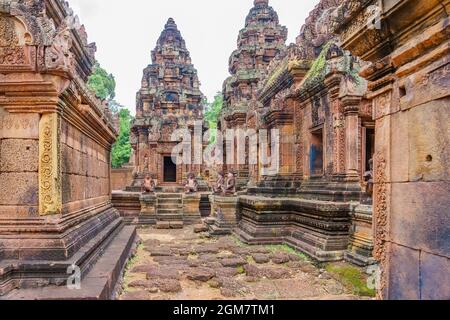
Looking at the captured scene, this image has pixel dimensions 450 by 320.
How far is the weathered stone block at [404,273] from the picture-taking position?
2.39 metres

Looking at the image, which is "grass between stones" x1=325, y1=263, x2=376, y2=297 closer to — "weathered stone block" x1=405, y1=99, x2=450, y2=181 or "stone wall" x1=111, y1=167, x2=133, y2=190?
"weathered stone block" x1=405, y1=99, x2=450, y2=181

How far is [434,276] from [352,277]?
395cm

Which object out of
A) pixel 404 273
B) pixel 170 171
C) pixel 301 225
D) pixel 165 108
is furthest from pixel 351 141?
pixel 170 171

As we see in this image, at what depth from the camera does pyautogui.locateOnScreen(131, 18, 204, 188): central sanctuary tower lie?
20.0m

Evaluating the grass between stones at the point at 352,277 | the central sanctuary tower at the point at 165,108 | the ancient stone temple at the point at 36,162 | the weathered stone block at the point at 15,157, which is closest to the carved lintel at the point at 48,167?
the ancient stone temple at the point at 36,162

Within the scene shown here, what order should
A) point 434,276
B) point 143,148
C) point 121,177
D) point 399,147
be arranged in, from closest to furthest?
1. point 434,276
2. point 399,147
3. point 143,148
4. point 121,177

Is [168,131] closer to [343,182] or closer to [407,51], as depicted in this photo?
[343,182]

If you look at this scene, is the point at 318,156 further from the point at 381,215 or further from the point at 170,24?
the point at 170,24

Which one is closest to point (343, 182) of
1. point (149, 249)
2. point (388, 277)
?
point (149, 249)

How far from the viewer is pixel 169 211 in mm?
14969

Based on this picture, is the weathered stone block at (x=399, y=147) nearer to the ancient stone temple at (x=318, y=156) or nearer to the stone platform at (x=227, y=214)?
the ancient stone temple at (x=318, y=156)

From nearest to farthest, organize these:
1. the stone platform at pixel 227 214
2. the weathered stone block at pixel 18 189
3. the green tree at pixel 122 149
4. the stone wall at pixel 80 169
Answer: the weathered stone block at pixel 18 189, the stone wall at pixel 80 169, the stone platform at pixel 227 214, the green tree at pixel 122 149

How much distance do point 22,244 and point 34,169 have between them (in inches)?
31.0

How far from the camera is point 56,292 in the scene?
3.53 meters
